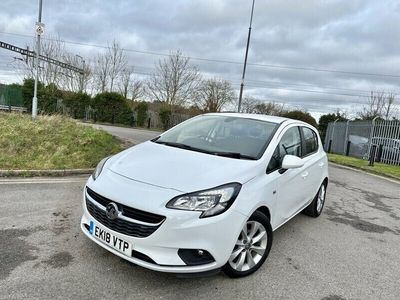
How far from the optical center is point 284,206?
388 centimetres

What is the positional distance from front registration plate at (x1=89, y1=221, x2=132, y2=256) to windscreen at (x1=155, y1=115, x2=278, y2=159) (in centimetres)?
136

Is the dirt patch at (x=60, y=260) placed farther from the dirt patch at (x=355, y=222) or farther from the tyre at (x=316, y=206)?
the dirt patch at (x=355, y=222)

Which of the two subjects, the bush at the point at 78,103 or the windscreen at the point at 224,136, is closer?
the windscreen at the point at 224,136

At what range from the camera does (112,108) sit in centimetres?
3012

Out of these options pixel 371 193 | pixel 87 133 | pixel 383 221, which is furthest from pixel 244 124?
pixel 87 133

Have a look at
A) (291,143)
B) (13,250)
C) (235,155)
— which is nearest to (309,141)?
(291,143)

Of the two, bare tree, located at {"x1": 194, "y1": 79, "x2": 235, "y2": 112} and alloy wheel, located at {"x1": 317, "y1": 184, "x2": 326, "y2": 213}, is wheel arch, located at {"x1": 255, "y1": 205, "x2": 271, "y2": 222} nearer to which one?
alloy wheel, located at {"x1": 317, "y1": 184, "x2": 326, "y2": 213}

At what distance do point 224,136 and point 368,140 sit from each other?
54.7 feet

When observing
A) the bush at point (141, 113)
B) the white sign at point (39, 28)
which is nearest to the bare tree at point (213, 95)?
the bush at point (141, 113)

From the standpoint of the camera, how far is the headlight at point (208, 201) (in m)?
2.75

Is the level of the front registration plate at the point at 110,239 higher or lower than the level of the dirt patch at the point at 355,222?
higher

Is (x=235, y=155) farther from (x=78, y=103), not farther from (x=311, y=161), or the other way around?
(x=78, y=103)

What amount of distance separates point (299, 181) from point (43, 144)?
6.58m

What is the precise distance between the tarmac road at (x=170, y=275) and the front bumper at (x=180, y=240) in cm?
30
